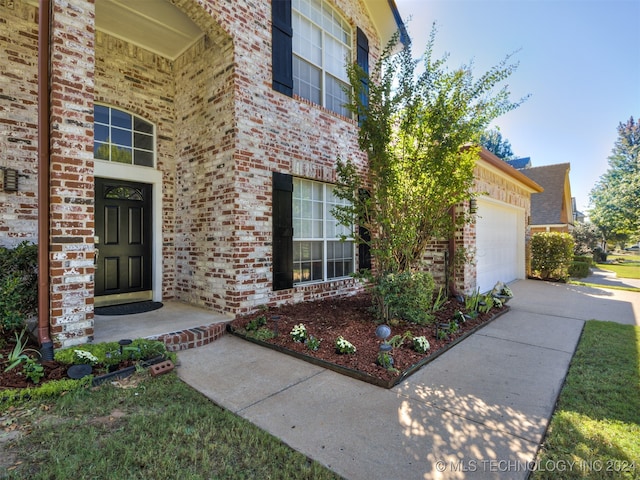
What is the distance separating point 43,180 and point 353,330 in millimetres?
3920

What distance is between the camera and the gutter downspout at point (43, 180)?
3.13 meters

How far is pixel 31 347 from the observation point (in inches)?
130

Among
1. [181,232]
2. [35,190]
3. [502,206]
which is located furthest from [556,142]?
[35,190]

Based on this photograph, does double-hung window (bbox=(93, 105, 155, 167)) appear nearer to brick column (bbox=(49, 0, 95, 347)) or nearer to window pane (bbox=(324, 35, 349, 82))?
brick column (bbox=(49, 0, 95, 347))

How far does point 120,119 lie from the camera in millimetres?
5285

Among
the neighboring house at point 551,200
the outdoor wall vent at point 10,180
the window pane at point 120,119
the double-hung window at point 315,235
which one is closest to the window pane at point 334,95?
the double-hung window at point 315,235

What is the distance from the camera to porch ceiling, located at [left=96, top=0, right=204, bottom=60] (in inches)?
180

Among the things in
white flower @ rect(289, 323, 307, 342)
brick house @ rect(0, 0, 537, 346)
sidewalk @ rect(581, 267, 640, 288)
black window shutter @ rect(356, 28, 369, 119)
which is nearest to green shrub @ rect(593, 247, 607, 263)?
sidewalk @ rect(581, 267, 640, 288)

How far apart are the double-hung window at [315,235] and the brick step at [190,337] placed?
5.94 ft

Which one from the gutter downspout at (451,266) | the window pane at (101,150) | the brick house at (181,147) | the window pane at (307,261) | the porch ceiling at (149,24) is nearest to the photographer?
the brick house at (181,147)

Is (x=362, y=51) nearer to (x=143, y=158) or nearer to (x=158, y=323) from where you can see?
(x=143, y=158)

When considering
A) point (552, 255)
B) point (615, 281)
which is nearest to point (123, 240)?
point (552, 255)

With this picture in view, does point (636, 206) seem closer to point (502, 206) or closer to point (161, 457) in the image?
point (502, 206)

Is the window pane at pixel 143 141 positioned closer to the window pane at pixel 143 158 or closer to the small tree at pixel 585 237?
the window pane at pixel 143 158
